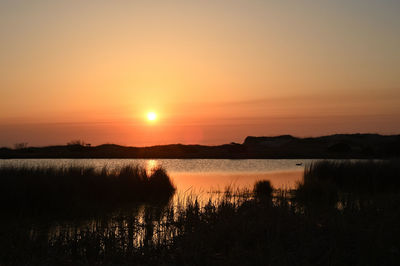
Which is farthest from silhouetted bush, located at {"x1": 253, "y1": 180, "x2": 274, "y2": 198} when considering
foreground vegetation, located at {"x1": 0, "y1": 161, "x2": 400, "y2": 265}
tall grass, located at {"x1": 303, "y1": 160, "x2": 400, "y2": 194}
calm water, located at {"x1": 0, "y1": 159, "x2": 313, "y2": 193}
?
Result: foreground vegetation, located at {"x1": 0, "y1": 161, "x2": 400, "y2": 265}

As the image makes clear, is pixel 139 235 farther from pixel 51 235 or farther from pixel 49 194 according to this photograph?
pixel 49 194

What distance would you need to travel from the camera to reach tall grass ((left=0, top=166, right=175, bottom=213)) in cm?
1332

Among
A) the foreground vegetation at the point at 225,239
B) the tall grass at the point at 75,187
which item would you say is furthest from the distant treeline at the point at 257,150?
the foreground vegetation at the point at 225,239

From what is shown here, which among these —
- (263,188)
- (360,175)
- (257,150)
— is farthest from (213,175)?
(257,150)

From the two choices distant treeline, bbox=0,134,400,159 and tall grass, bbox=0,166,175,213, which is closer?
tall grass, bbox=0,166,175,213

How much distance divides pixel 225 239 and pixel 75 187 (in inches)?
330

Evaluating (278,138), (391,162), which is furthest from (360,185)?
(278,138)

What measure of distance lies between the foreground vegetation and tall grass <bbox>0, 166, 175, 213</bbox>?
228cm

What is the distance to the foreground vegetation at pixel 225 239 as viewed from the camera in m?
7.34

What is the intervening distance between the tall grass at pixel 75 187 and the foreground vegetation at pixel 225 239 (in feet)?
7.47

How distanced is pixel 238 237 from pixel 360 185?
1354 centimetres

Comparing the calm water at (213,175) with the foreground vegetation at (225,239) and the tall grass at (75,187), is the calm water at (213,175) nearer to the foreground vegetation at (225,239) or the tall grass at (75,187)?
the tall grass at (75,187)

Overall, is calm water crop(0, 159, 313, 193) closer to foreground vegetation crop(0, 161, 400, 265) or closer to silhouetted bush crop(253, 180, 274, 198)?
silhouetted bush crop(253, 180, 274, 198)

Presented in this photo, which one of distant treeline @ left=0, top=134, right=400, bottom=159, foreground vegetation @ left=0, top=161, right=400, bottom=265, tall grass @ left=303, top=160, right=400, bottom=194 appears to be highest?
distant treeline @ left=0, top=134, right=400, bottom=159
